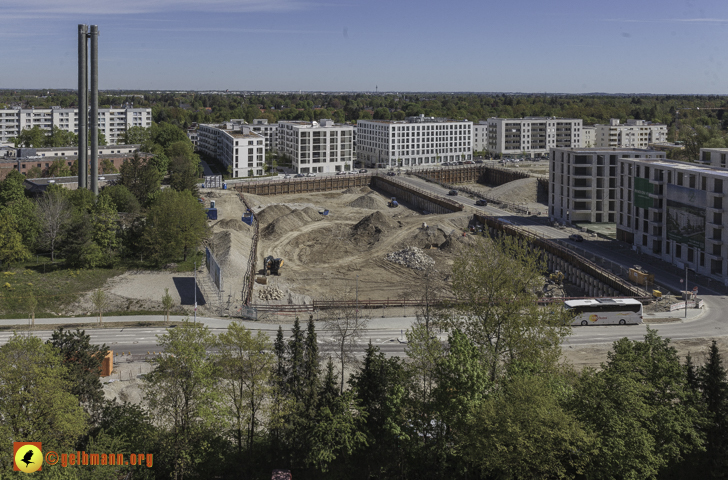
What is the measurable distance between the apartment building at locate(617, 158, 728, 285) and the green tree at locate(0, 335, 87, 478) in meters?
60.9

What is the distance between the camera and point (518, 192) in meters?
126

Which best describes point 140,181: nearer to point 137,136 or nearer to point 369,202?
point 369,202

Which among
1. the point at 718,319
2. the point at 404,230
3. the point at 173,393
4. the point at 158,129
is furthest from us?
the point at 158,129

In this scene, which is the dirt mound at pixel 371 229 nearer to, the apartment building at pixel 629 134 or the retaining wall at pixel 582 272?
the retaining wall at pixel 582 272

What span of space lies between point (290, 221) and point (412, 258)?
27423 millimetres

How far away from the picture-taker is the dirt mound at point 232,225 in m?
93.8

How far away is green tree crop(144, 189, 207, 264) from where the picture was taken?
7119cm

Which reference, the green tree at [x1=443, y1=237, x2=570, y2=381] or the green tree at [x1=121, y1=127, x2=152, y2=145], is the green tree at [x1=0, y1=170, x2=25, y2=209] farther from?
the green tree at [x1=443, y1=237, x2=570, y2=381]

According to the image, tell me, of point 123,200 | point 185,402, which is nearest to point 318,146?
point 123,200

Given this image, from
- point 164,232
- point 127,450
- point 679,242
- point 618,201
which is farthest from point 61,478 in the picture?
point 618,201

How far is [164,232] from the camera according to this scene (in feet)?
237

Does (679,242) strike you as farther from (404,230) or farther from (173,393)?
(173,393)

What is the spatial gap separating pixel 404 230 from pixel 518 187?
44152 millimetres

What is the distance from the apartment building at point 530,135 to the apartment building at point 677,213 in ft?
335
